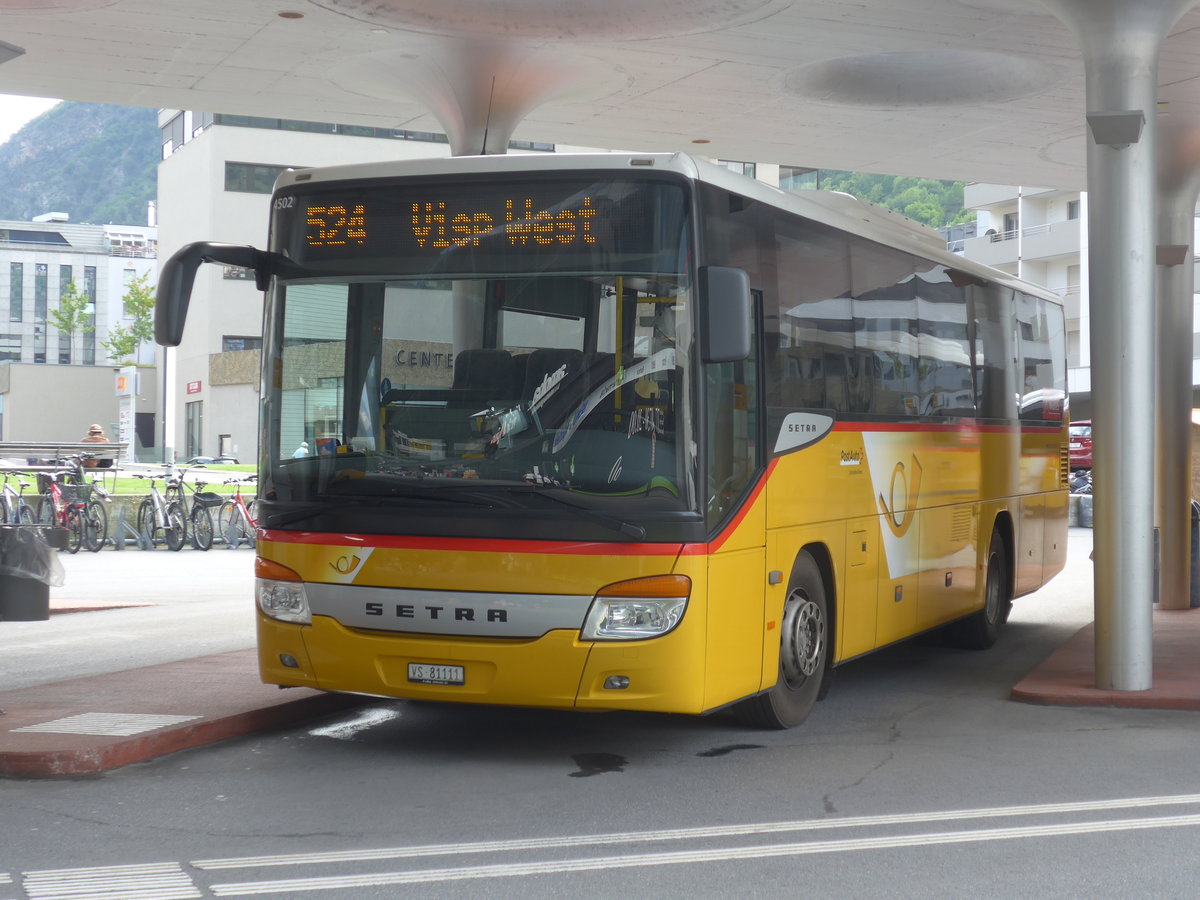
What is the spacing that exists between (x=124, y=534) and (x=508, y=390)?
21.1m

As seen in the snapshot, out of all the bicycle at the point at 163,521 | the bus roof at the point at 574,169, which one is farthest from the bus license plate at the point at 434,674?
the bicycle at the point at 163,521

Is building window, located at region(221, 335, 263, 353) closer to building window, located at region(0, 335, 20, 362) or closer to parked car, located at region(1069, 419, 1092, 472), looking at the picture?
parked car, located at region(1069, 419, 1092, 472)

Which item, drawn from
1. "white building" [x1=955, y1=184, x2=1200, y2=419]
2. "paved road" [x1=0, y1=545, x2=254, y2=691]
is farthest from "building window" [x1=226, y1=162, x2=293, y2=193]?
"paved road" [x1=0, y1=545, x2=254, y2=691]

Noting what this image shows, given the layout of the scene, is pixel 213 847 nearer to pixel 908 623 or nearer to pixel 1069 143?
pixel 908 623

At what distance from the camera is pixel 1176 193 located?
52.0 ft

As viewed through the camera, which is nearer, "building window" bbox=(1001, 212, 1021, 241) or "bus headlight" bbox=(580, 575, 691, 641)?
"bus headlight" bbox=(580, 575, 691, 641)

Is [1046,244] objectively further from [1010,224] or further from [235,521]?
[235,521]

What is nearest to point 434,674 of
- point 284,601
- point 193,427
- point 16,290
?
point 284,601

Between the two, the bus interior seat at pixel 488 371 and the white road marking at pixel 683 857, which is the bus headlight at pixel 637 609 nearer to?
the bus interior seat at pixel 488 371

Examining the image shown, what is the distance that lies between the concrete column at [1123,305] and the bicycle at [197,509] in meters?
19.8

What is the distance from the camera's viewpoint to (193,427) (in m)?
72.9

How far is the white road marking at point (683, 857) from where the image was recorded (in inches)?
223

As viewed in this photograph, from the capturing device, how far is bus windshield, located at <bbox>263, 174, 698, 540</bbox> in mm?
7586

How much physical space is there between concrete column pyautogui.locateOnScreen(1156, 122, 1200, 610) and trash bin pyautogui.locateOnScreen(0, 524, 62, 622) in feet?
36.1
